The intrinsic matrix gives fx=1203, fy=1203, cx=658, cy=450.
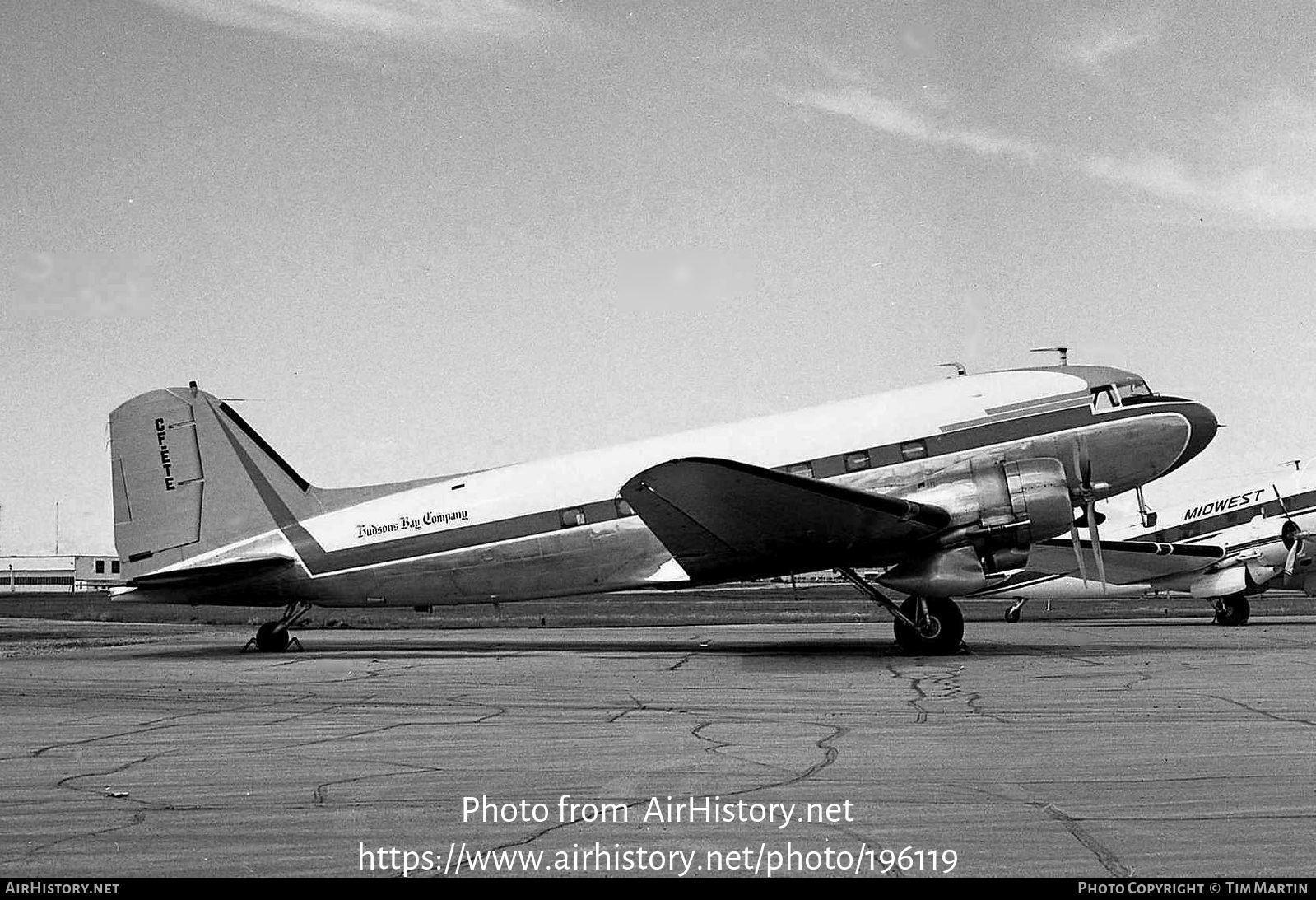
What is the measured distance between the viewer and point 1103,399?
60.0ft

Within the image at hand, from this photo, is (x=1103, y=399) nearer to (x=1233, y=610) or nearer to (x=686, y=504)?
(x=686, y=504)

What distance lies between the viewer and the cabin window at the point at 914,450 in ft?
59.6

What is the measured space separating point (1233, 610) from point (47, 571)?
107 m

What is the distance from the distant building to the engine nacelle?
220 ft

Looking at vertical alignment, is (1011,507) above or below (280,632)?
above

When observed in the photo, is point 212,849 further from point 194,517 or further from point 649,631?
point 649,631

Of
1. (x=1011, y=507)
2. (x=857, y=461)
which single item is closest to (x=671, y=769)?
(x=1011, y=507)

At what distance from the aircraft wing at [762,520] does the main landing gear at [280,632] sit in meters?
6.89

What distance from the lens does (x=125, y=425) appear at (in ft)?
67.2

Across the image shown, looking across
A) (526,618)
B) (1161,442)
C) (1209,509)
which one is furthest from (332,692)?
(1209,509)

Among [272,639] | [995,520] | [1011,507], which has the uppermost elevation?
[1011,507]

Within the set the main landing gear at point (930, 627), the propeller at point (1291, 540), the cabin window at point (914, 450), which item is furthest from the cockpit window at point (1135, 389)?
the propeller at point (1291, 540)

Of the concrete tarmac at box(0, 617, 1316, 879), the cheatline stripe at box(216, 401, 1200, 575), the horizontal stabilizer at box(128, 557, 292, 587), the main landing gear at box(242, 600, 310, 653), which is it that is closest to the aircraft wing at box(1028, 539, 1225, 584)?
the cheatline stripe at box(216, 401, 1200, 575)

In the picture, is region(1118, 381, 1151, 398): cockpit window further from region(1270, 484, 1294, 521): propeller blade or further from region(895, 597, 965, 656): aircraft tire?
region(1270, 484, 1294, 521): propeller blade
